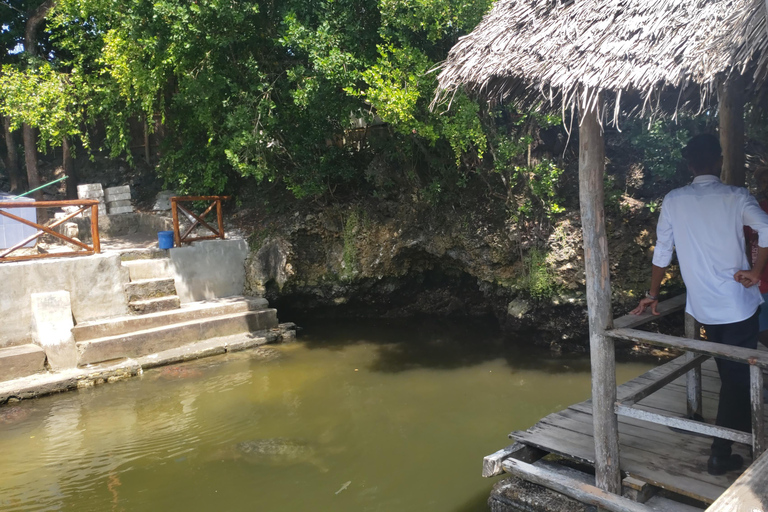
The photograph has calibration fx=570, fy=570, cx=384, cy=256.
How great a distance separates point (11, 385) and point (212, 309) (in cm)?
312

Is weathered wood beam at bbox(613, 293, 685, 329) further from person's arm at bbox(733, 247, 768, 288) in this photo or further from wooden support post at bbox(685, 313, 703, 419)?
person's arm at bbox(733, 247, 768, 288)

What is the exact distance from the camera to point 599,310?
3.66 meters

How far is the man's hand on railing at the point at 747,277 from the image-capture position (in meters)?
3.24

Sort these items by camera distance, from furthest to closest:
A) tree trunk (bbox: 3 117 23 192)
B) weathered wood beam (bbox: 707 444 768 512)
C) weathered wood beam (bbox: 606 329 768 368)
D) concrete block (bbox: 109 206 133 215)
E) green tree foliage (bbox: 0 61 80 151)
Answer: tree trunk (bbox: 3 117 23 192)
concrete block (bbox: 109 206 133 215)
green tree foliage (bbox: 0 61 80 151)
weathered wood beam (bbox: 606 329 768 368)
weathered wood beam (bbox: 707 444 768 512)

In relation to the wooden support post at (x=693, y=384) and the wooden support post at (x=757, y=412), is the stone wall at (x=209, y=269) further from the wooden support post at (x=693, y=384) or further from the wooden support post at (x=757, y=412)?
the wooden support post at (x=757, y=412)

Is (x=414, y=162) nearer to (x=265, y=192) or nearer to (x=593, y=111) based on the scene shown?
(x=265, y=192)

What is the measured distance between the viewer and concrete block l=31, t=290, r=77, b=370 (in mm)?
8336

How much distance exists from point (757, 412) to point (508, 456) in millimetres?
1660

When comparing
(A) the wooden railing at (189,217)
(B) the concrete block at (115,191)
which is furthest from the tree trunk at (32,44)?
(A) the wooden railing at (189,217)

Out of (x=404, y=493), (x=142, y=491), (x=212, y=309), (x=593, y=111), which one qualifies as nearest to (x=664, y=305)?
(x=593, y=111)

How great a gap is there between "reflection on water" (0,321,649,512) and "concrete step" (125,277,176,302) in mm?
1668

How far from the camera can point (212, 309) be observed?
9.91 meters

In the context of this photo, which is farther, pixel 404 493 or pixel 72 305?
pixel 72 305

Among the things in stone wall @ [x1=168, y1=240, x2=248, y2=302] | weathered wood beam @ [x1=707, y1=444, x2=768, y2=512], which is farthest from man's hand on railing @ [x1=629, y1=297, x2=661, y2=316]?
stone wall @ [x1=168, y1=240, x2=248, y2=302]
